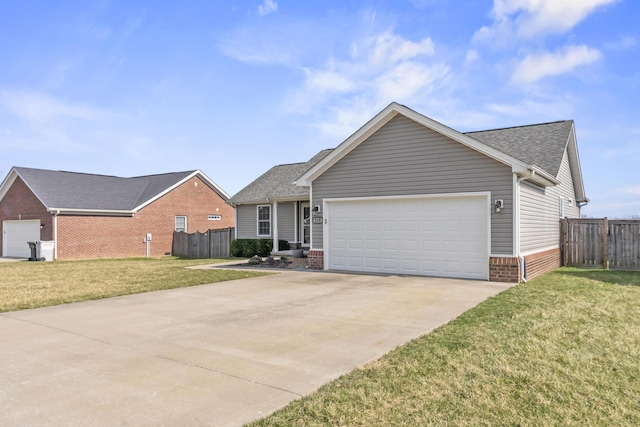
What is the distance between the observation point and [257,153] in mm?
22766

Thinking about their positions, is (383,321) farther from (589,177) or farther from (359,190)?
(589,177)

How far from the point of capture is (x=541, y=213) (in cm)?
1341

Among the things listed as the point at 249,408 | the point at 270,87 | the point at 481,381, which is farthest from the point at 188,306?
the point at 270,87

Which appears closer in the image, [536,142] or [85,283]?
[85,283]

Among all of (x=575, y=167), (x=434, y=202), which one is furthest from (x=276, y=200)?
(x=575, y=167)

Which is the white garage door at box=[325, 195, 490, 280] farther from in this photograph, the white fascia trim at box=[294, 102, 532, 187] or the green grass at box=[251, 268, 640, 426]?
the green grass at box=[251, 268, 640, 426]

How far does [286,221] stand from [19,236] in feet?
54.5

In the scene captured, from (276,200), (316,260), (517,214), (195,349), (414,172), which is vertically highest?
(414,172)

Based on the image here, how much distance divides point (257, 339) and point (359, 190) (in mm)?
8360

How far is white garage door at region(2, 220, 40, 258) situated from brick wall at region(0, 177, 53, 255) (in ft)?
1.23

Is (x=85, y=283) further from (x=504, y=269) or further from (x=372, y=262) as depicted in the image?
(x=504, y=269)

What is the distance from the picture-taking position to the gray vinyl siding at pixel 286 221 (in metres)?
20.7

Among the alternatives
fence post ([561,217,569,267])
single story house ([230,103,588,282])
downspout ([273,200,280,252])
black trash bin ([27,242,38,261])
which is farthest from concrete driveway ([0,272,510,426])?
black trash bin ([27,242,38,261])

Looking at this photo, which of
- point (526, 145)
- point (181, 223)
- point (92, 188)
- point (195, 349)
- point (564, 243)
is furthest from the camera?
point (181, 223)
